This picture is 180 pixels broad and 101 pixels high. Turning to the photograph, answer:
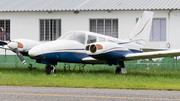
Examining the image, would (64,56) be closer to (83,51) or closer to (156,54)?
(83,51)

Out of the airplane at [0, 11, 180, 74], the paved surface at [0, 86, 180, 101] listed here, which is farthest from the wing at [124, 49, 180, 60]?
the paved surface at [0, 86, 180, 101]

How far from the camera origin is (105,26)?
24844 millimetres

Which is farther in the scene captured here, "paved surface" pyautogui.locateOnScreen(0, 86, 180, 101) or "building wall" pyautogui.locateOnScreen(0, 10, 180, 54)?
"building wall" pyautogui.locateOnScreen(0, 10, 180, 54)

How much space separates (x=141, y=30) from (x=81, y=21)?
6.39 m

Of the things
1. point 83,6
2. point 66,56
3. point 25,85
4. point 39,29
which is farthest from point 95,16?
point 25,85

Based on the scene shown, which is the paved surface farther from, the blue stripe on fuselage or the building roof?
the building roof

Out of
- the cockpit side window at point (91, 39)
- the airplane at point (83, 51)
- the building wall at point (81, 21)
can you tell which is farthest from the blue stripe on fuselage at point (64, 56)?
the building wall at point (81, 21)

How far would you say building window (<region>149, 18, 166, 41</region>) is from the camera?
2400cm

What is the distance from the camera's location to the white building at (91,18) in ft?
77.8

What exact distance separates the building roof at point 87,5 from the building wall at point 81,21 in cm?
33

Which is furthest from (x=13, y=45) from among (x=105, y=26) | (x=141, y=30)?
(x=105, y=26)

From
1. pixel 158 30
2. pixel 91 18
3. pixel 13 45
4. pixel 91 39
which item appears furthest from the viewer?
Answer: pixel 91 18

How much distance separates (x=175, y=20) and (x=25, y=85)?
46.0 feet

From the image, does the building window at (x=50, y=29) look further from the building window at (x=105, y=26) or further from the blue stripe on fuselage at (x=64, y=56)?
the blue stripe on fuselage at (x=64, y=56)
